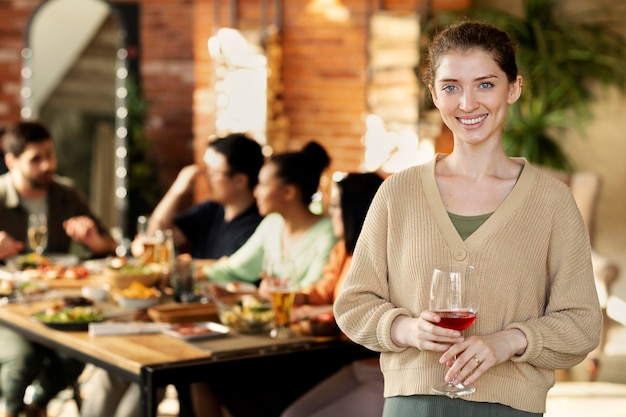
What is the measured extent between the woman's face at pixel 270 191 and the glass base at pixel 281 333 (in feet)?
2.96

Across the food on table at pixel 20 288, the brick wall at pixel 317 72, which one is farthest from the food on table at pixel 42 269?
the brick wall at pixel 317 72

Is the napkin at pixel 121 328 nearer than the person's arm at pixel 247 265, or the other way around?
the napkin at pixel 121 328

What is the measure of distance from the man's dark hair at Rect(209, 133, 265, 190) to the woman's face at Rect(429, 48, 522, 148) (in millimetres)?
2512

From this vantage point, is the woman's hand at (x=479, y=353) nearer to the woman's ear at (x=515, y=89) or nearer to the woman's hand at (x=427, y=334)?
the woman's hand at (x=427, y=334)

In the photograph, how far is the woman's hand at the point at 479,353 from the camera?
62.6 inches

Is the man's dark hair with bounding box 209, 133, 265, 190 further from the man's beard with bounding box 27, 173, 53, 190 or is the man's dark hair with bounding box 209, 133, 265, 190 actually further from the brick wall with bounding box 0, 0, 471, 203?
the brick wall with bounding box 0, 0, 471, 203

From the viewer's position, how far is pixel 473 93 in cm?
164

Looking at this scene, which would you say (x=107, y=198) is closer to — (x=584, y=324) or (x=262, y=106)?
(x=262, y=106)

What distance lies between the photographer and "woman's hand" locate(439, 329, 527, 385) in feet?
5.22

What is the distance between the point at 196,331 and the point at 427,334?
129 cm

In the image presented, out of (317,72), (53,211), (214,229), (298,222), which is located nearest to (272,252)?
(298,222)

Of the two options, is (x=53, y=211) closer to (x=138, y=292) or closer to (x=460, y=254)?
(x=138, y=292)

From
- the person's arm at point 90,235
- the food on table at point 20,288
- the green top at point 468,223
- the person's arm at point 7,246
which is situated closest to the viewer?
the green top at point 468,223

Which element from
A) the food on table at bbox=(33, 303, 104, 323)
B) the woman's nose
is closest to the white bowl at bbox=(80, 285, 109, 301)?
the food on table at bbox=(33, 303, 104, 323)
